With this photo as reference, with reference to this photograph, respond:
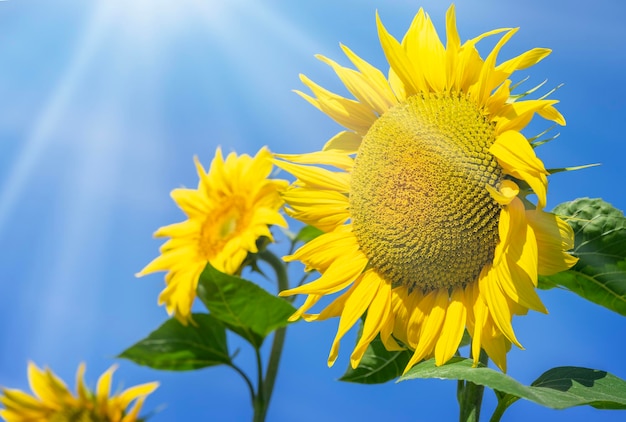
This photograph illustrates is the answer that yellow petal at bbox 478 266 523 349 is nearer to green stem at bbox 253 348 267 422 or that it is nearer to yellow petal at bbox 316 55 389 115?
yellow petal at bbox 316 55 389 115

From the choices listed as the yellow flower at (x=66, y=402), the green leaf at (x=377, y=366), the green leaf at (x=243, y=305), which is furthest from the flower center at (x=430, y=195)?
the yellow flower at (x=66, y=402)

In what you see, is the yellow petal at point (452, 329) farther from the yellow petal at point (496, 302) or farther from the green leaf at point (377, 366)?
the green leaf at point (377, 366)

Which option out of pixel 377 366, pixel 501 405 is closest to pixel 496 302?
pixel 501 405

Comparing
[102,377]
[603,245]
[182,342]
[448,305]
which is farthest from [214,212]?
[603,245]

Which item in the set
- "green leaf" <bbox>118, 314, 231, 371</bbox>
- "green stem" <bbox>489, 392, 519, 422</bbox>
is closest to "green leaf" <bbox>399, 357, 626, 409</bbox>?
"green stem" <bbox>489, 392, 519, 422</bbox>

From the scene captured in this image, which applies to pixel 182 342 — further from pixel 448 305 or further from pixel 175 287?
pixel 448 305

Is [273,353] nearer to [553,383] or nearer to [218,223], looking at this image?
[218,223]
